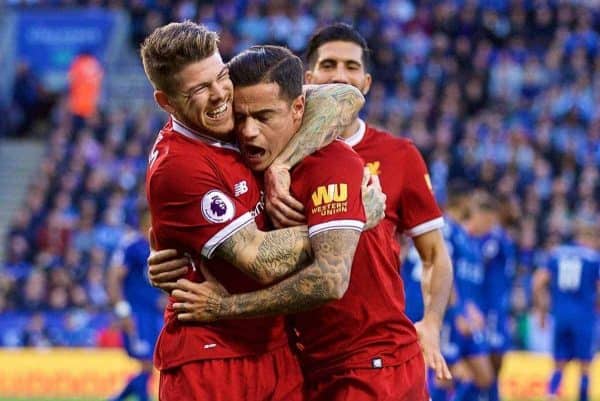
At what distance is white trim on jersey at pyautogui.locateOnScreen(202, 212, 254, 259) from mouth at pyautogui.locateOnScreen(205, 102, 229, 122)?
0.38 metres

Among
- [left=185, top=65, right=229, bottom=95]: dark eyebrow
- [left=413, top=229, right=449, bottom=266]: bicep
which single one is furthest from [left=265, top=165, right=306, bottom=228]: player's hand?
[left=413, top=229, right=449, bottom=266]: bicep

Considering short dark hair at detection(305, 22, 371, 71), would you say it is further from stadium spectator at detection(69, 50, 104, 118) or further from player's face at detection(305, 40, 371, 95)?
stadium spectator at detection(69, 50, 104, 118)

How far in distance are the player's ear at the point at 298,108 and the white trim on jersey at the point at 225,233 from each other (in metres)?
0.50

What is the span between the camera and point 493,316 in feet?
38.1

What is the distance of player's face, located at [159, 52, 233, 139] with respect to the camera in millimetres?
4664

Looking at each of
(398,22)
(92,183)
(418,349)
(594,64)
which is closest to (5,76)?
(92,183)

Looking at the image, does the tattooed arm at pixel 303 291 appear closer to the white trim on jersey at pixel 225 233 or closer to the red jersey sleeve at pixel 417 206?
the white trim on jersey at pixel 225 233

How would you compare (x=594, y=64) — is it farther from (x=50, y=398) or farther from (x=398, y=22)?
(x=50, y=398)

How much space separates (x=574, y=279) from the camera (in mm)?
13828

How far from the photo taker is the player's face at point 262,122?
15.6ft

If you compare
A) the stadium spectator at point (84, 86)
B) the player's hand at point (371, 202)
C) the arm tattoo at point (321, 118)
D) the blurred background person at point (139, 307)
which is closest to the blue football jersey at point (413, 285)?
the blurred background person at point (139, 307)

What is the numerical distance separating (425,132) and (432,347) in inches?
545

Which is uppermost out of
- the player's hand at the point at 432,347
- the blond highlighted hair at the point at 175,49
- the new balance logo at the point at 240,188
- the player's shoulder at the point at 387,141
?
the player's shoulder at the point at 387,141

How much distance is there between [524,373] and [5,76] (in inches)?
553
